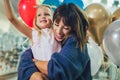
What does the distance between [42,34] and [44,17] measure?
12 cm

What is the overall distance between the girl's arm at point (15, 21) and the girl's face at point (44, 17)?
0.11 metres

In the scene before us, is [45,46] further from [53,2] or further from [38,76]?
[53,2]

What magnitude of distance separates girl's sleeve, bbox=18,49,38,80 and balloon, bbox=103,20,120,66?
1.70ft

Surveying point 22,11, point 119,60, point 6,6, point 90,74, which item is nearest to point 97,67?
point 90,74

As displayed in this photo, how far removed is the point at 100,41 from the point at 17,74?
662 mm

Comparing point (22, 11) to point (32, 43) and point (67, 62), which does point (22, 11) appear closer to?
point (32, 43)

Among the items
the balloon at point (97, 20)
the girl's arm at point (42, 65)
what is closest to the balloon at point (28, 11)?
the girl's arm at point (42, 65)

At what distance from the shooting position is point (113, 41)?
1.66 metres

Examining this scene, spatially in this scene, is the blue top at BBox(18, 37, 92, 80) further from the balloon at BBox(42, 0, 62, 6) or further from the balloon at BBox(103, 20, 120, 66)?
the balloon at BBox(42, 0, 62, 6)

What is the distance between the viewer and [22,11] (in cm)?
184

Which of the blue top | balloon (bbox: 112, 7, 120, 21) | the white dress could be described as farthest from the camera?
balloon (bbox: 112, 7, 120, 21)

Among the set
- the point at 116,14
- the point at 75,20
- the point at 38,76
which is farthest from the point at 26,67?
the point at 116,14

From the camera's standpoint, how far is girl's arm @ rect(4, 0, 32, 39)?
6.10 ft

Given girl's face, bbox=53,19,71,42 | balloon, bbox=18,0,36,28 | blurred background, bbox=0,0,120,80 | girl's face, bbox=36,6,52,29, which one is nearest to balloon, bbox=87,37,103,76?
blurred background, bbox=0,0,120,80
